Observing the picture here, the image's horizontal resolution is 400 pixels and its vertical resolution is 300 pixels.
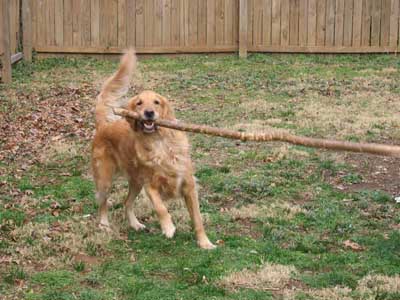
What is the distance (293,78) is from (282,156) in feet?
17.3

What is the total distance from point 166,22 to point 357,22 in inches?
153

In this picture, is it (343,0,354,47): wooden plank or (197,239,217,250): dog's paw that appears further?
(343,0,354,47): wooden plank

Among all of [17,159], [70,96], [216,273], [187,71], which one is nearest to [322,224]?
[216,273]

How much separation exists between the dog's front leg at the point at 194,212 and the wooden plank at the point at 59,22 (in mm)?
10347

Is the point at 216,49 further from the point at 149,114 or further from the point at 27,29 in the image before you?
the point at 149,114

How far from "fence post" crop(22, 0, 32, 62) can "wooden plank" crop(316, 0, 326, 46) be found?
5.79 metres

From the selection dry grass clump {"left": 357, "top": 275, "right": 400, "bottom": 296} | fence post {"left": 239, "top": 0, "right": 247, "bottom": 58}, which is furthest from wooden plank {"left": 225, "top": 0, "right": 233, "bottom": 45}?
dry grass clump {"left": 357, "top": 275, "right": 400, "bottom": 296}

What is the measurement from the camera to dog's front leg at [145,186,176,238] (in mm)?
5352

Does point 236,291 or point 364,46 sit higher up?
point 364,46

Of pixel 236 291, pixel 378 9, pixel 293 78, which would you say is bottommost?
pixel 236 291

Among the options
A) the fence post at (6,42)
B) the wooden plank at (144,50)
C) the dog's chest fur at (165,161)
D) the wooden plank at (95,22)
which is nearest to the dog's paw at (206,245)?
the dog's chest fur at (165,161)

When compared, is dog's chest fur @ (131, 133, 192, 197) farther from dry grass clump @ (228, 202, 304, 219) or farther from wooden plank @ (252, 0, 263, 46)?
wooden plank @ (252, 0, 263, 46)

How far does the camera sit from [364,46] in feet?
48.7

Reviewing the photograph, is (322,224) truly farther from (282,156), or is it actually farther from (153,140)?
(282,156)
